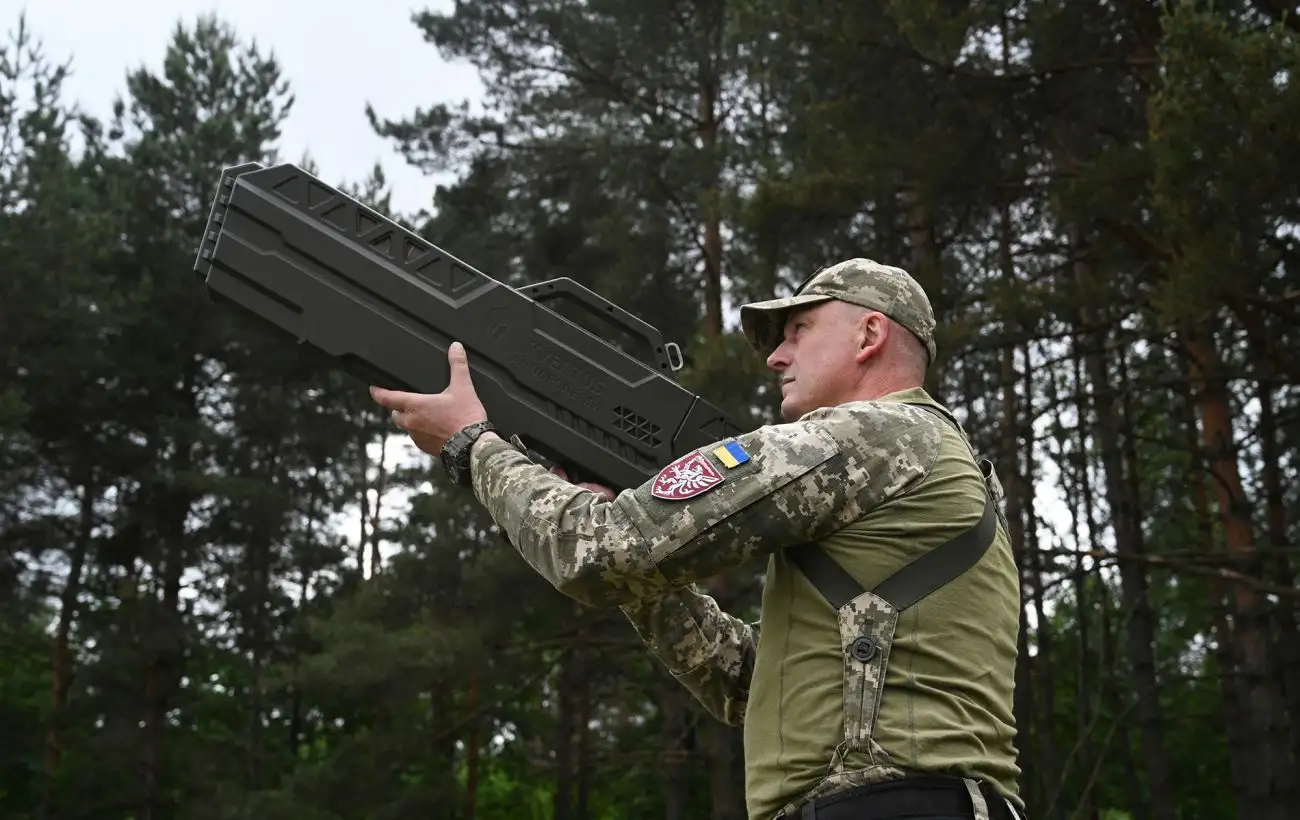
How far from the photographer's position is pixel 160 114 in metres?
19.7

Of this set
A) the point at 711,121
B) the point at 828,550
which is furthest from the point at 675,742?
the point at 828,550

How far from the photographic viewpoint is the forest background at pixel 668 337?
10445 millimetres

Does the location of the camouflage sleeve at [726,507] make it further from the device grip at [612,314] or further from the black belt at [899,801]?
the device grip at [612,314]

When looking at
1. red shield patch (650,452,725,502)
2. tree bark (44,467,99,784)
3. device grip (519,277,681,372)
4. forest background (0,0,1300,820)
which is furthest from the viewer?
tree bark (44,467,99,784)

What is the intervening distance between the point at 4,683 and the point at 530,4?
14072 millimetres

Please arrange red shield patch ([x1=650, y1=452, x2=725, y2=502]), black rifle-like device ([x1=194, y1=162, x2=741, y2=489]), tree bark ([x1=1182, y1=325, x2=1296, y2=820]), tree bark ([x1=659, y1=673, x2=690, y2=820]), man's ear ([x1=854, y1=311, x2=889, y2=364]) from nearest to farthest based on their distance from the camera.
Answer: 1. red shield patch ([x1=650, y1=452, x2=725, y2=502])
2. man's ear ([x1=854, y1=311, x2=889, y2=364])
3. black rifle-like device ([x1=194, y1=162, x2=741, y2=489])
4. tree bark ([x1=1182, y1=325, x2=1296, y2=820])
5. tree bark ([x1=659, y1=673, x2=690, y2=820])

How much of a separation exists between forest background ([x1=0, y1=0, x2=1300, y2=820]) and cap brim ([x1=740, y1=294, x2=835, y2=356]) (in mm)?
6312

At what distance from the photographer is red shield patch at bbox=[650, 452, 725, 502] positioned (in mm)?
2225

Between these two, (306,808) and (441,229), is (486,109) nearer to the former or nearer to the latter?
A: (441,229)

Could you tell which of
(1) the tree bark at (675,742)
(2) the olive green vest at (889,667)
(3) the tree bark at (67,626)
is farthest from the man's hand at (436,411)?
(3) the tree bark at (67,626)

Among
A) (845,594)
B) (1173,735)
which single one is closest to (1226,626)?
(1173,735)

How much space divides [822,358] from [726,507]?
0.54 m

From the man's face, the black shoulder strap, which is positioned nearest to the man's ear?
the man's face

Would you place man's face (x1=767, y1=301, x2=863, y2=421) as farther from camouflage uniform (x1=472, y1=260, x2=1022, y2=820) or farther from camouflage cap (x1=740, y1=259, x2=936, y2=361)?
camouflage uniform (x1=472, y1=260, x2=1022, y2=820)
